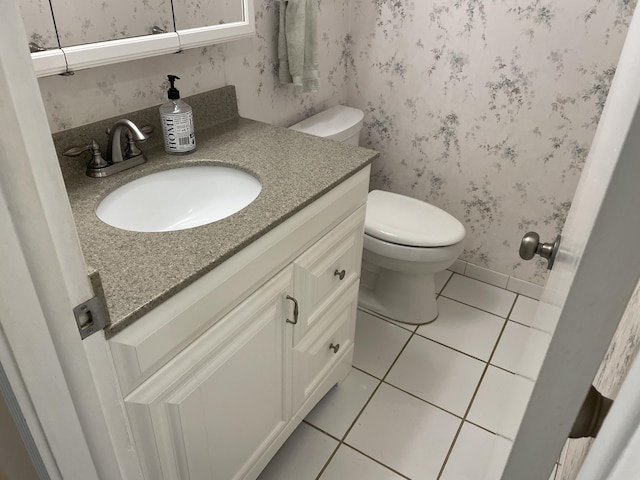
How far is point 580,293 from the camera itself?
1.15 ft

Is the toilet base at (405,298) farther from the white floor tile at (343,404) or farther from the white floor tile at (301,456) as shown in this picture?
the white floor tile at (301,456)

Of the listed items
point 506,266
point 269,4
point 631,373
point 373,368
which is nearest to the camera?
point 631,373

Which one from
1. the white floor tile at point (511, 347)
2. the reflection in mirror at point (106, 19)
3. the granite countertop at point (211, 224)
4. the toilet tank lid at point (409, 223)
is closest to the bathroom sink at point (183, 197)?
the granite countertop at point (211, 224)

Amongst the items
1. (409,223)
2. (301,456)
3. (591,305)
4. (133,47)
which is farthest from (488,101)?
(591,305)

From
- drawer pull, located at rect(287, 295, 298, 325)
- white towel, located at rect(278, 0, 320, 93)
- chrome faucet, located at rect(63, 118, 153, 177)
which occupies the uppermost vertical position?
white towel, located at rect(278, 0, 320, 93)

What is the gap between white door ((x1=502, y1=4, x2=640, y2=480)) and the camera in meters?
0.30

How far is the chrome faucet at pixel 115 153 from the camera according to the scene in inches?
45.6

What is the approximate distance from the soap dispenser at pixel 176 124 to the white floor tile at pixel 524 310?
1585mm

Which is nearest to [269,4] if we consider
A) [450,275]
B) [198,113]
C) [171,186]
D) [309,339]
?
[198,113]

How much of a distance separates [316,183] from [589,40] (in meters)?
1.25

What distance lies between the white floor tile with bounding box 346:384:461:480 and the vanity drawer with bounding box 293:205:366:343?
0.49 m

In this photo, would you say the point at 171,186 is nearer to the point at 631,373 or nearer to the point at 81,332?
the point at 81,332

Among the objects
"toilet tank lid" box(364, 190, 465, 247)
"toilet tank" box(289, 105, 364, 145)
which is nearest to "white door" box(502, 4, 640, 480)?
"toilet tank lid" box(364, 190, 465, 247)

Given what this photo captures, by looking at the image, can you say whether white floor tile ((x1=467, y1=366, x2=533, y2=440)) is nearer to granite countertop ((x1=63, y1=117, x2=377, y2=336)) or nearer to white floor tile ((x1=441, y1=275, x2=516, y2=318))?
white floor tile ((x1=441, y1=275, x2=516, y2=318))
